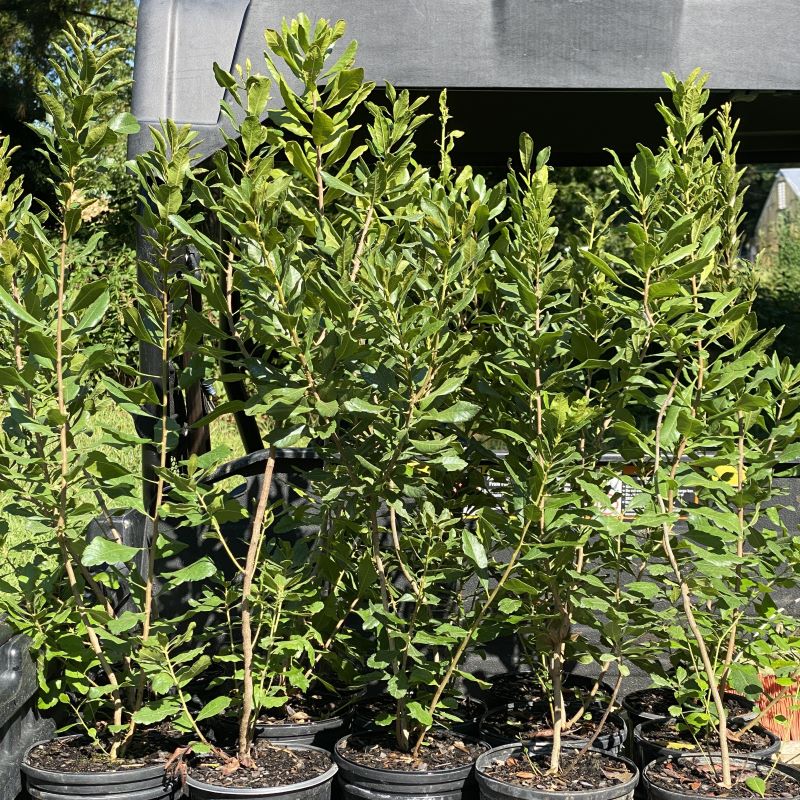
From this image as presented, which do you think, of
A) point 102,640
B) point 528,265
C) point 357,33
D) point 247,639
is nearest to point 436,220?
point 528,265

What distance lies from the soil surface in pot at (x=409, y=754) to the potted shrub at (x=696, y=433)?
482mm

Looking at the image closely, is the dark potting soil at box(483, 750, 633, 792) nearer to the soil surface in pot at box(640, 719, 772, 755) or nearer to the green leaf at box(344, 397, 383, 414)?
the soil surface in pot at box(640, 719, 772, 755)

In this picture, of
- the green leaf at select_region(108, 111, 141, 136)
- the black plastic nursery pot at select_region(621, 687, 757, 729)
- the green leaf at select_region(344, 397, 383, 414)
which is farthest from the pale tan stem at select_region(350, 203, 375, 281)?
the black plastic nursery pot at select_region(621, 687, 757, 729)

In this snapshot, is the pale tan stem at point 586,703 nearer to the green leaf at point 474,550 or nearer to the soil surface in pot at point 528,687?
the soil surface in pot at point 528,687

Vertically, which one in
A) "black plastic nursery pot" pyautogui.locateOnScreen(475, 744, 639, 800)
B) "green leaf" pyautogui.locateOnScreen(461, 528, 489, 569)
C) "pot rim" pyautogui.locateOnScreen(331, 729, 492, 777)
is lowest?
"pot rim" pyautogui.locateOnScreen(331, 729, 492, 777)

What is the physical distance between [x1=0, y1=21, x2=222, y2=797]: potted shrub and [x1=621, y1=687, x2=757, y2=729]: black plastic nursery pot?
1330 millimetres

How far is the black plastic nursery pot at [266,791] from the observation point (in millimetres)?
2236

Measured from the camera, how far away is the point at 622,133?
457 centimetres

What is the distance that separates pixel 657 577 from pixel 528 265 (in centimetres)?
82

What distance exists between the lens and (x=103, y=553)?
2.22 meters

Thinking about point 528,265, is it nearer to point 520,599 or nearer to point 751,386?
point 751,386

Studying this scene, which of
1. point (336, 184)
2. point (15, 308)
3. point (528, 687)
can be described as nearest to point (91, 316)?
point (15, 308)

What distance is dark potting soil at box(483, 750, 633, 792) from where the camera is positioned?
233 centimetres

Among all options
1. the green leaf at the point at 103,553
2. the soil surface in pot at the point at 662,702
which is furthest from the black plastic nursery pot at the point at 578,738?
the green leaf at the point at 103,553
